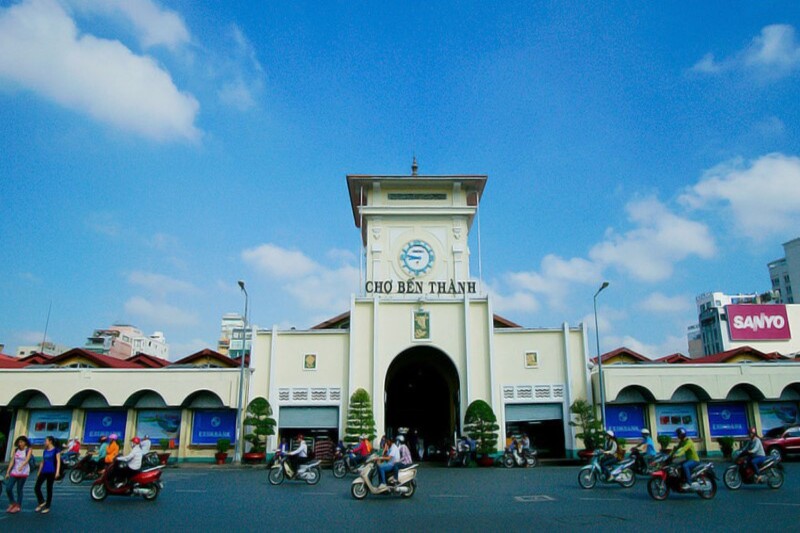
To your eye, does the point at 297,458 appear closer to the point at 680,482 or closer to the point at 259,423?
the point at 259,423

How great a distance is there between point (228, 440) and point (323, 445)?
4584 millimetres

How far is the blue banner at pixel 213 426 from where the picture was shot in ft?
94.0

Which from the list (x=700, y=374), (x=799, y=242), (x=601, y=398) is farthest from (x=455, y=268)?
(x=799, y=242)

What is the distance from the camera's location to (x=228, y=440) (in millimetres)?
27875

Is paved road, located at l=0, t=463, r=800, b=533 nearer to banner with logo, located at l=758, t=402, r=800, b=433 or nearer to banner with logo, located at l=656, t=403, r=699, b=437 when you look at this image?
banner with logo, located at l=656, t=403, r=699, b=437

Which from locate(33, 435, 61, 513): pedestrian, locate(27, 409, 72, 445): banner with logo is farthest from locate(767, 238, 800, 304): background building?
locate(33, 435, 61, 513): pedestrian

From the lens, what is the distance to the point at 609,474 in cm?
1570

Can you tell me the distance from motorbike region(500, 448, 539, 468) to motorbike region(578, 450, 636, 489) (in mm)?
9133

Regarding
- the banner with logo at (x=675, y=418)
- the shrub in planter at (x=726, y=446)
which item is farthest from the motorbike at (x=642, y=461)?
the shrub in planter at (x=726, y=446)

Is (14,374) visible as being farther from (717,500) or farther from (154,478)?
(717,500)

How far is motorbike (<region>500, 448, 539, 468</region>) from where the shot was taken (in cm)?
2523

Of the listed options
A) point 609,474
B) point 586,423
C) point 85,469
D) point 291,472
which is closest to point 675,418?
point 586,423

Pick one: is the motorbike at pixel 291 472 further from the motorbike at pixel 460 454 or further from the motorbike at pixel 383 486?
the motorbike at pixel 460 454

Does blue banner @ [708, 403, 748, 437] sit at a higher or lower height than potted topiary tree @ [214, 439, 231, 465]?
higher
